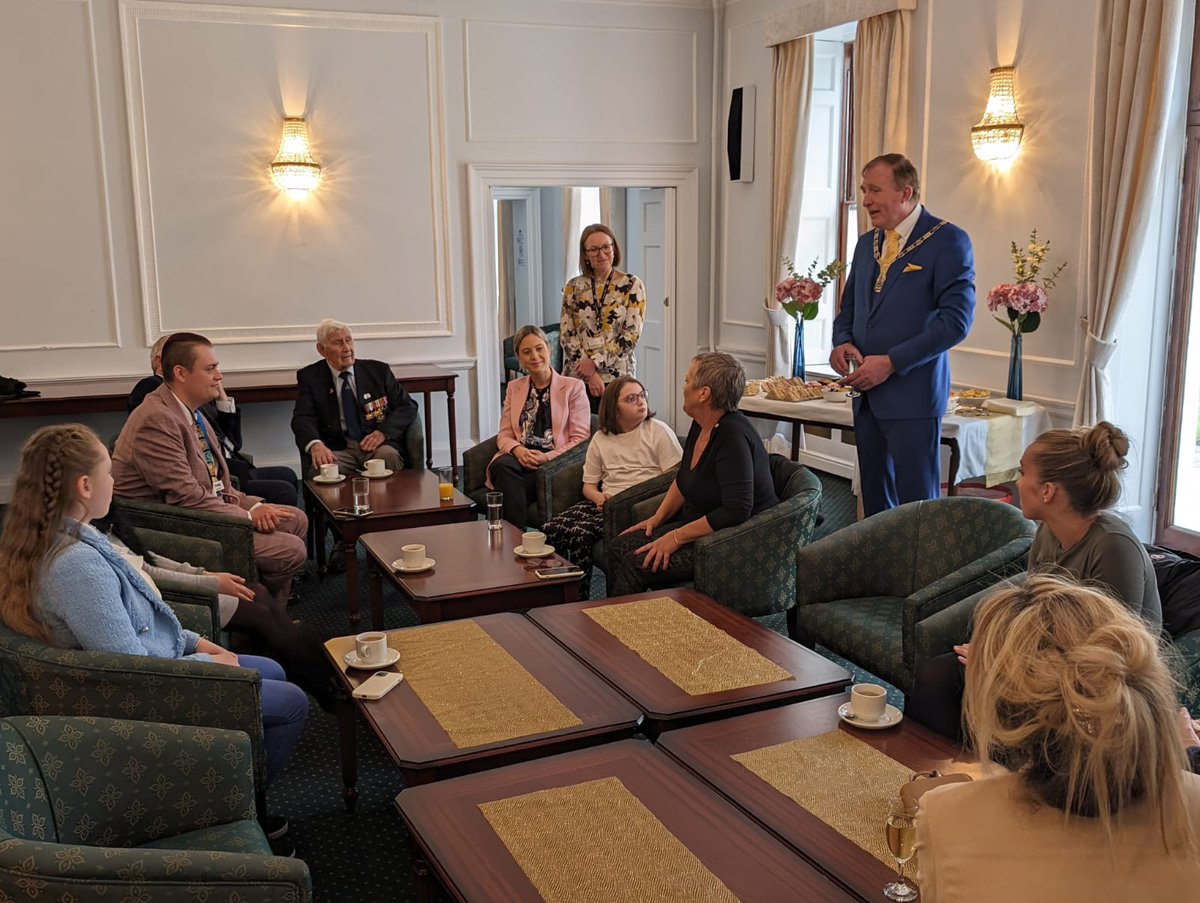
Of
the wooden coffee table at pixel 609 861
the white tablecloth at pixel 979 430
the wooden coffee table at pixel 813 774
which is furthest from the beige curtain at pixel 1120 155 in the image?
the wooden coffee table at pixel 609 861

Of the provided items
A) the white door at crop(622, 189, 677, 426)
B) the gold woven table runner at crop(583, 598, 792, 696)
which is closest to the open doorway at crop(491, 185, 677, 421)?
the white door at crop(622, 189, 677, 426)

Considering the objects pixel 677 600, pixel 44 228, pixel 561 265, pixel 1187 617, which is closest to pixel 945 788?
pixel 1187 617

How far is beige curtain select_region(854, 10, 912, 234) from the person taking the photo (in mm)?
6051

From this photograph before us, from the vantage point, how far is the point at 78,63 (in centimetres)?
649

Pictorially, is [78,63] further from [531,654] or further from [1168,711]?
[1168,711]

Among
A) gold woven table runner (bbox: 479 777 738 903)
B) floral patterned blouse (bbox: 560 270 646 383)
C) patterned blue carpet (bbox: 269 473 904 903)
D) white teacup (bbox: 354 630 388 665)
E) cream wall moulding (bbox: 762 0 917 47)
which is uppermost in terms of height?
cream wall moulding (bbox: 762 0 917 47)

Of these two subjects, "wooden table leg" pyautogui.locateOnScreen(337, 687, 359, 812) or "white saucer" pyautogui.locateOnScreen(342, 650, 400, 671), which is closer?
"white saucer" pyautogui.locateOnScreen(342, 650, 400, 671)

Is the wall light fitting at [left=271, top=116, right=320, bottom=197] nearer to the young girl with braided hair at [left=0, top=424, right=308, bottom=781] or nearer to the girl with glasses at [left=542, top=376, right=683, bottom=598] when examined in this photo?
the girl with glasses at [left=542, top=376, right=683, bottom=598]

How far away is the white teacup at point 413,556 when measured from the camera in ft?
12.0

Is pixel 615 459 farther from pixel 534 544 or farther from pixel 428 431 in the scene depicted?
pixel 428 431

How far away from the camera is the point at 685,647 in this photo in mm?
2938

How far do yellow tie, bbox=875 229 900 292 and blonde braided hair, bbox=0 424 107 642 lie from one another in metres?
3.01

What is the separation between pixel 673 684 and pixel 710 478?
127 cm

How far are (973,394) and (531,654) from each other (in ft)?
10.7
